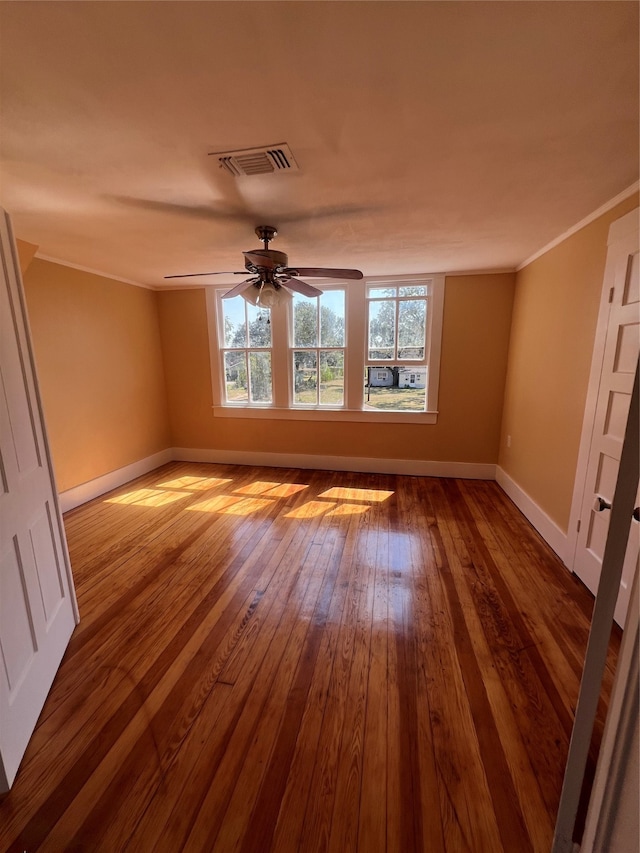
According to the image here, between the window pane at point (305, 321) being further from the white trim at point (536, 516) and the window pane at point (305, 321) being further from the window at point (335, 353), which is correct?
the white trim at point (536, 516)

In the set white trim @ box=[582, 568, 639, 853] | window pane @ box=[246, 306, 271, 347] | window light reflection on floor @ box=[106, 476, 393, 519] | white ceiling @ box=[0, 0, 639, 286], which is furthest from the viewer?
window pane @ box=[246, 306, 271, 347]

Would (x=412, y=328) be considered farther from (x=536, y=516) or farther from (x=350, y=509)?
(x=536, y=516)

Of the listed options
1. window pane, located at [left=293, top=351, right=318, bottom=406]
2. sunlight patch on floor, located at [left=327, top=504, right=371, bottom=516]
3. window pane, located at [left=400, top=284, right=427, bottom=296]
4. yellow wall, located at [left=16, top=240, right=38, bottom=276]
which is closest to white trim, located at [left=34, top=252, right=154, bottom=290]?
yellow wall, located at [left=16, top=240, right=38, bottom=276]

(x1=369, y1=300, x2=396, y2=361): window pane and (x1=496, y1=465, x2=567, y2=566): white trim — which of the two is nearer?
(x1=496, y1=465, x2=567, y2=566): white trim

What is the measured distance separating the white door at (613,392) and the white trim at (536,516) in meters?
0.27

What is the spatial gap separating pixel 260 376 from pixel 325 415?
106 centimetres

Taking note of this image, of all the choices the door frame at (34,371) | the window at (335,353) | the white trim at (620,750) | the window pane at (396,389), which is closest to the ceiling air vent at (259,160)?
the door frame at (34,371)

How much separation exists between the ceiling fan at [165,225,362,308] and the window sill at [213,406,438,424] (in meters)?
2.01

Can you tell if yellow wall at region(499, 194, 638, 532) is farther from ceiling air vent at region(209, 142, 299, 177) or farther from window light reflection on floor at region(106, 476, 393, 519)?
ceiling air vent at region(209, 142, 299, 177)

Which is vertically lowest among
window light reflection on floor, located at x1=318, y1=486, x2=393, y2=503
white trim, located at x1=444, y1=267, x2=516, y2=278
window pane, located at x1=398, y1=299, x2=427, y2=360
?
window light reflection on floor, located at x1=318, y1=486, x2=393, y2=503

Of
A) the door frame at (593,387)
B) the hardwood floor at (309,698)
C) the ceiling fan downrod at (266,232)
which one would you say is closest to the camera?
the hardwood floor at (309,698)

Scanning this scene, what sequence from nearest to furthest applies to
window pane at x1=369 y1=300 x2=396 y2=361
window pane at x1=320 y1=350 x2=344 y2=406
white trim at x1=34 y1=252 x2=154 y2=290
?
white trim at x1=34 y1=252 x2=154 y2=290 < window pane at x1=369 y1=300 x2=396 y2=361 < window pane at x1=320 y1=350 x2=344 y2=406

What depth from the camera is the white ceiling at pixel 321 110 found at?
93cm

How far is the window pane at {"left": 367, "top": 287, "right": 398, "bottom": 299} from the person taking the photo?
396cm
